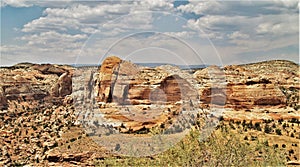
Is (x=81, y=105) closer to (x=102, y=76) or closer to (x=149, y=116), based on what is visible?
(x=102, y=76)

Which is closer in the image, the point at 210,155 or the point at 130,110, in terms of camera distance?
the point at 210,155

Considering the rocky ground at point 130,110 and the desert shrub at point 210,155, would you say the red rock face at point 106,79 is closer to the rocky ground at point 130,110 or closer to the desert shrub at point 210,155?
the rocky ground at point 130,110

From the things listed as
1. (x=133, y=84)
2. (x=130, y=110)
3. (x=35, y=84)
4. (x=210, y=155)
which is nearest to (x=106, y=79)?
(x=133, y=84)

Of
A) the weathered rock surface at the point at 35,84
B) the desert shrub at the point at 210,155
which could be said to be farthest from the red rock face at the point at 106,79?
the weathered rock surface at the point at 35,84

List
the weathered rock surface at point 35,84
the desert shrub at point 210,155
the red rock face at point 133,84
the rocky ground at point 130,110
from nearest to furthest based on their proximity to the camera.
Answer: the desert shrub at point 210,155
the rocky ground at point 130,110
the red rock face at point 133,84
the weathered rock surface at point 35,84

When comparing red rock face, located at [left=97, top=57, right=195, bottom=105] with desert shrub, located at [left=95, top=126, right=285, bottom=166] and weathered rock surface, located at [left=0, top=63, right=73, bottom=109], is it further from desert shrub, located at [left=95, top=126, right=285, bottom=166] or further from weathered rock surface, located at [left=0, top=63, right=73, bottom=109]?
weathered rock surface, located at [left=0, top=63, right=73, bottom=109]

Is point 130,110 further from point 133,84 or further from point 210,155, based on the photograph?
point 210,155

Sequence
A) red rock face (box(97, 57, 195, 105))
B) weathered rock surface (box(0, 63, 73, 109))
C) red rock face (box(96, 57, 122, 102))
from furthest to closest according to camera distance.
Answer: weathered rock surface (box(0, 63, 73, 109)) → red rock face (box(96, 57, 122, 102)) → red rock face (box(97, 57, 195, 105))

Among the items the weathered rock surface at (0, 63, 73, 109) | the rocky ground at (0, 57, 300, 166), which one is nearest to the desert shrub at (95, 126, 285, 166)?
the rocky ground at (0, 57, 300, 166)
